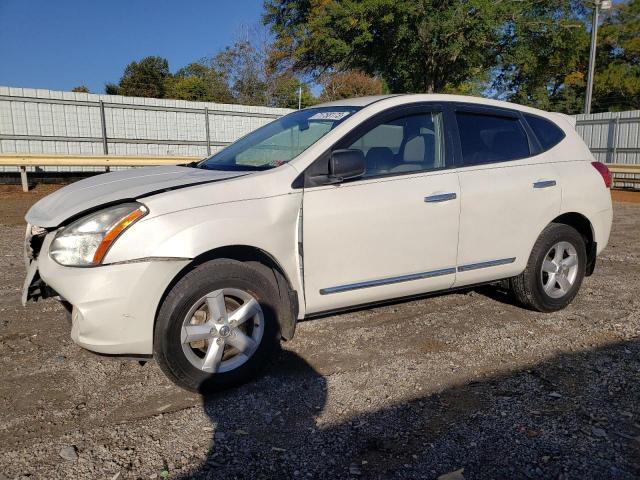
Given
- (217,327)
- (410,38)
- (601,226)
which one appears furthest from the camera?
(410,38)

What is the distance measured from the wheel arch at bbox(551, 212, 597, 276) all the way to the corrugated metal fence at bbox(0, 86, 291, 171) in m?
14.9

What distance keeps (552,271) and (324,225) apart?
7.50 ft

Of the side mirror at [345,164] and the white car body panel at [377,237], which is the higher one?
the side mirror at [345,164]

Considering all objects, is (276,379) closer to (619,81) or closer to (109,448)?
(109,448)

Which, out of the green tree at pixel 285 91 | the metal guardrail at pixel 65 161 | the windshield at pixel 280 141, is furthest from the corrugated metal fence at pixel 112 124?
the green tree at pixel 285 91

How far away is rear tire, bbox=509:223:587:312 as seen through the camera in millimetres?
4445

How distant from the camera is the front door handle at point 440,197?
3.79m

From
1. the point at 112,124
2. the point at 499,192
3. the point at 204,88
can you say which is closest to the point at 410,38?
the point at 112,124

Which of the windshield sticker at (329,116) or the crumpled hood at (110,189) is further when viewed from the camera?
the windshield sticker at (329,116)

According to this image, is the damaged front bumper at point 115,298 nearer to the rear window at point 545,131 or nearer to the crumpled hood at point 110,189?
the crumpled hood at point 110,189

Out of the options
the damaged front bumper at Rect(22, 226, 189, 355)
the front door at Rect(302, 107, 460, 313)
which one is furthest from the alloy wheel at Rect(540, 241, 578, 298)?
the damaged front bumper at Rect(22, 226, 189, 355)

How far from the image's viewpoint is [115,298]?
2.87 m

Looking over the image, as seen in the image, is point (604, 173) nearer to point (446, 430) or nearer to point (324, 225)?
point (324, 225)

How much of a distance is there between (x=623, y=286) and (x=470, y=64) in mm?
16498
